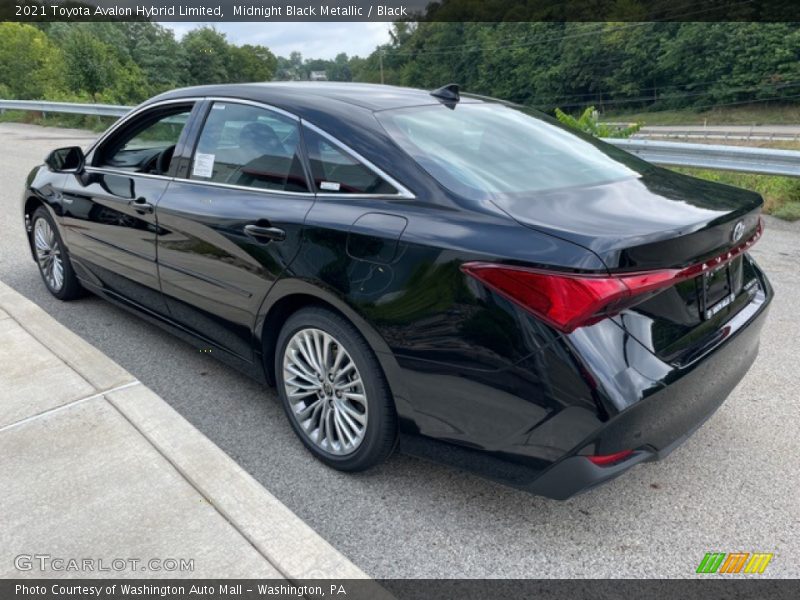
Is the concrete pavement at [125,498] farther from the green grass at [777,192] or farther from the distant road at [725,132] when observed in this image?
the distant road at [725,132]

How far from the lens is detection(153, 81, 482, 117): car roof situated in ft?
9.58

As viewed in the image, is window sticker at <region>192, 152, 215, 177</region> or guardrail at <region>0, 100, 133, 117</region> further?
guardrail at <region>0, 100, 133, 117</region>

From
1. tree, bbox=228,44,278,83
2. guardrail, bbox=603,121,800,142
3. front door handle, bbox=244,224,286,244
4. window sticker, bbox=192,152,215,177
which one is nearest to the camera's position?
front door handle, bbox=244,224,286,244

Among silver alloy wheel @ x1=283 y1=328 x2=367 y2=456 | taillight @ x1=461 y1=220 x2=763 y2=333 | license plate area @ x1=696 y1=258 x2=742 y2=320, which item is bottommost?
silver alloy wheel @ x1=283 y1=328 x2=367 y2=456

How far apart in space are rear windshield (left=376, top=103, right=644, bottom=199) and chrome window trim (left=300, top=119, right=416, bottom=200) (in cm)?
13

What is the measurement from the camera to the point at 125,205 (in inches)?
148

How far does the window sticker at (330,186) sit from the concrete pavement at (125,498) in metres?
1.22

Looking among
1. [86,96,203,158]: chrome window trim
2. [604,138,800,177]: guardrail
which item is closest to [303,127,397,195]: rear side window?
[86,96,203,158]: chrome window trim

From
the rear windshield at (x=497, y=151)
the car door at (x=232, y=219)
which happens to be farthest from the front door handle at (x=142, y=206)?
the rear windshield at (x=497, y=151)

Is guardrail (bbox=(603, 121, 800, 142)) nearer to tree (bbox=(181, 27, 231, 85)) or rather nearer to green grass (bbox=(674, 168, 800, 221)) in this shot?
A: green grass (bbox=(674, 168, 800, 221))

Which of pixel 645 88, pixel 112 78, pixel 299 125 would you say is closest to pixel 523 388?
pixel 299 125

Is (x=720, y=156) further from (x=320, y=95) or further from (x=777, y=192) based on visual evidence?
(x=320, y=95)

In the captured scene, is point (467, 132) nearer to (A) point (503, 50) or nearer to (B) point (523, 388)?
(B) point (523, 388)

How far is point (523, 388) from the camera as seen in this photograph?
6.73 feet
